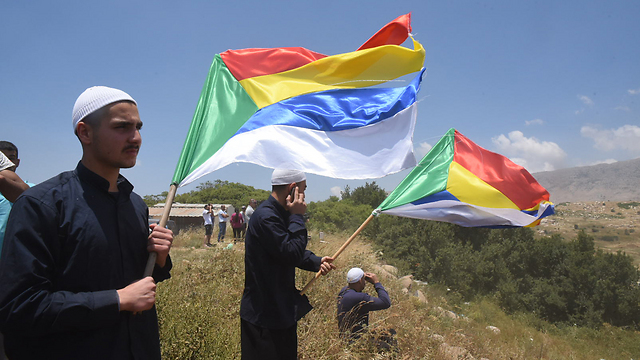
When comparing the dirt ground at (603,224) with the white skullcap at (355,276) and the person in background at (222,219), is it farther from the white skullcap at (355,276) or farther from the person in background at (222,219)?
the white skullcap at (355,276)

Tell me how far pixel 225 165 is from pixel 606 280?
1690 cm

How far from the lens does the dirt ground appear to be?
53.1 meters

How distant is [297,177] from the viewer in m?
2.90

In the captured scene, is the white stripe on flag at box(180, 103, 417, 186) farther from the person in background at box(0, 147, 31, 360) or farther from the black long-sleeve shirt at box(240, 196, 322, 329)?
the person in background at box(0, 147, 31, 360)

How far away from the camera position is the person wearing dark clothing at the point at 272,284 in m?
2.57

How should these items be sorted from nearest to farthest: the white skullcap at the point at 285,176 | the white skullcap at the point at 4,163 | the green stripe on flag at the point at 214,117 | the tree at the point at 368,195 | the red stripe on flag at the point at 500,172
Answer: the green stripe on flag at the point at 214,117 < the white skullcap at the point at 4,163 < the white skullcap at the point at 285,176 < the red stripe on flag at the point at 500,172 < the tree at the point at 368,195

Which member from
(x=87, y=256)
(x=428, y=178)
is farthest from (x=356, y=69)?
(x=87, y=256)

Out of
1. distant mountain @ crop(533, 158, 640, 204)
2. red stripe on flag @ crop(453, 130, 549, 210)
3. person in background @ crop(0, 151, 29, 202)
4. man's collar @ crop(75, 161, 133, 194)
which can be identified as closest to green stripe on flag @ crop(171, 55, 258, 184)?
man's collar @ crop(75, 161, 133, 194)

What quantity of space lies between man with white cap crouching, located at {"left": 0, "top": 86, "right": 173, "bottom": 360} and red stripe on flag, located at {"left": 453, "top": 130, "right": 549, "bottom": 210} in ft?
10.5

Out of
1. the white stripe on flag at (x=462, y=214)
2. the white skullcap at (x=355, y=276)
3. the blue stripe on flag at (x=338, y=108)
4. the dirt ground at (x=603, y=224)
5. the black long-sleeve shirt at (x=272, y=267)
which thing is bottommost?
the dirt ground at (x=603, y=224)

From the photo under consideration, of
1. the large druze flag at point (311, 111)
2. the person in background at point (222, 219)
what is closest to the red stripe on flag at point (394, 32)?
the large druze flag at point (311, 111)

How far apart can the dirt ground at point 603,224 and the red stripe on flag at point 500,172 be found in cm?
4541

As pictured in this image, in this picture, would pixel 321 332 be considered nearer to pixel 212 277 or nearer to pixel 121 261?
pixel 212 277

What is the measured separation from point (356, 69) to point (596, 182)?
188m
